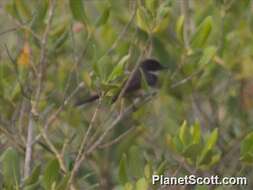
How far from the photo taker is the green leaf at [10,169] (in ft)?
9.89

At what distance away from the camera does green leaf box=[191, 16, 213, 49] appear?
3.43 meters

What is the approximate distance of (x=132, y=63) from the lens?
4.23 metres

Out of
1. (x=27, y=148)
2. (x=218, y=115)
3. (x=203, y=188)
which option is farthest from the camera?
(x=218, y=115)

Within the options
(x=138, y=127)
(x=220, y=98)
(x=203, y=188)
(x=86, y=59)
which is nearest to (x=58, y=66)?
(x=86, y=59)

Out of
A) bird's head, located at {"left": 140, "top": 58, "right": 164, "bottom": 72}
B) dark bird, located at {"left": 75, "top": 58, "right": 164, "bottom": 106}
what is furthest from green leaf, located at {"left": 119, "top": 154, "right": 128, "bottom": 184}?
bird's head, located at {"left": 140, "top": 58, "right": 164, "bottom": 72}

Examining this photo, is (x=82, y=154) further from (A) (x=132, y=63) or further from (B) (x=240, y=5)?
(B) (x=240, y=5)

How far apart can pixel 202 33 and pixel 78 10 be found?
567mm

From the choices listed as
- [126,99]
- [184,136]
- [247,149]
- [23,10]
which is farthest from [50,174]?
[126,99]

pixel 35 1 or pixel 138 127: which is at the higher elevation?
pixel 35 1

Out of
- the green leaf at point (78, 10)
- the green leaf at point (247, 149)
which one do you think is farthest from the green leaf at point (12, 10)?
the green leaf at point (247, 149)

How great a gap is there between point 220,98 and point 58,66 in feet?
3.18

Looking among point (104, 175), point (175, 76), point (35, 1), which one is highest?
point (35, 1)

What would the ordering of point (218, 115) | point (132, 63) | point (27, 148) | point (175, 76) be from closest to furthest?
point (27, 148), point (175, 76), point (132, 63), point (218, 115)

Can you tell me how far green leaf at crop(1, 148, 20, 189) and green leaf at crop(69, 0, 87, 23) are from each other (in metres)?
0.74
